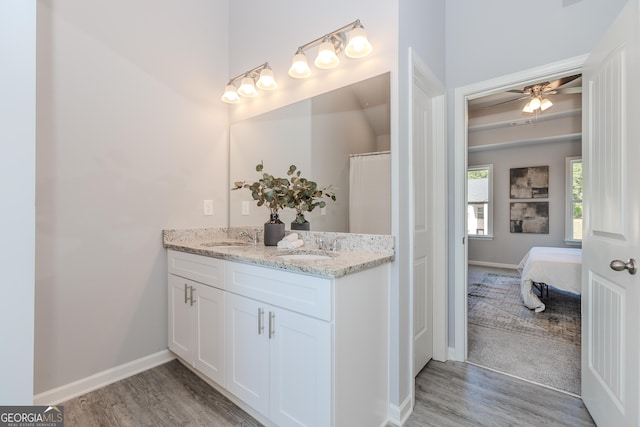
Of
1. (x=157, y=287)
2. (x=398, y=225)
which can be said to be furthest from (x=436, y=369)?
(x=157, y=287)

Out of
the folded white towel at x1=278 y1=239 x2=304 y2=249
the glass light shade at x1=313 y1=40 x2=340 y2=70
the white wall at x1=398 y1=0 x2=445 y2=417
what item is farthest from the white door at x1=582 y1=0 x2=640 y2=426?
the folded white towel at x1=278 y1=239 x2=304 y2=249

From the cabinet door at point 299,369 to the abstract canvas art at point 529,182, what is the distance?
5769mm

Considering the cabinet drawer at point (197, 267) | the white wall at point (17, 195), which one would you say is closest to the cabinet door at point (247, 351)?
the cabinet drawer at point (197, 267)

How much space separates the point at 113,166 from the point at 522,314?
408 cm

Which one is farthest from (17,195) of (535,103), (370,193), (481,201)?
(481,201)

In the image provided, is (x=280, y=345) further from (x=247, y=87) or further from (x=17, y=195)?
(x=247, y=87)

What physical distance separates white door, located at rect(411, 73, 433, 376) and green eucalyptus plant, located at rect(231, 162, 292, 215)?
2.95 ft

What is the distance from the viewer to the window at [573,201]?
5.02 metres

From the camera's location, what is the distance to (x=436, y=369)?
212 cm

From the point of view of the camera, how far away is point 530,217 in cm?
544

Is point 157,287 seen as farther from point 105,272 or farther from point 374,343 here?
point 374,343

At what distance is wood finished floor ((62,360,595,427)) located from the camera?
1.59m

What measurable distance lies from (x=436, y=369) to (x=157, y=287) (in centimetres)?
214

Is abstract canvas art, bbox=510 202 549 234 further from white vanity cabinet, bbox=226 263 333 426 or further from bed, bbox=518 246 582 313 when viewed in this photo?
white vanity cabinet, bbox=226 263 333 426
